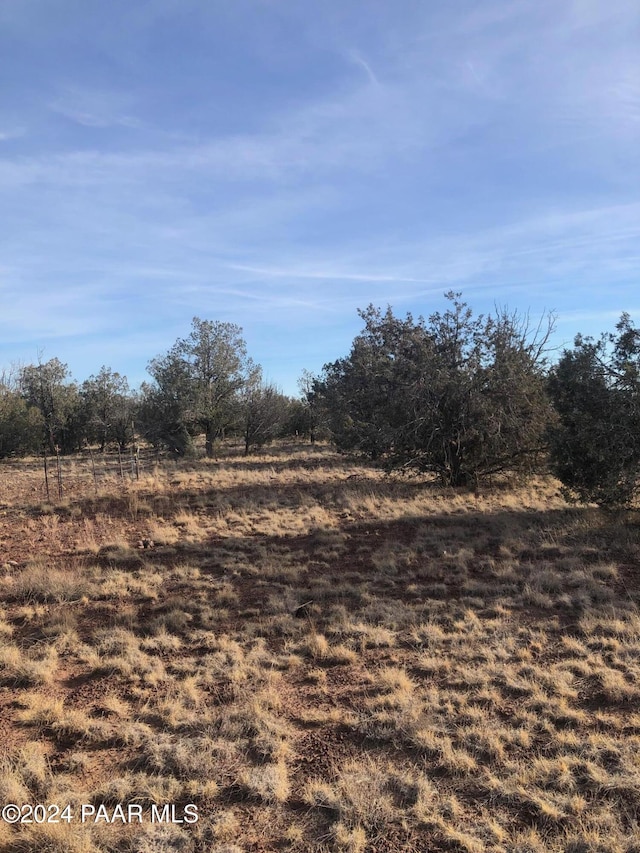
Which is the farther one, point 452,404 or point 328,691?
point 452,404

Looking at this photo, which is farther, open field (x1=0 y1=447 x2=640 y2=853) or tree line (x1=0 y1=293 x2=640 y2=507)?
tree line (x1=0 y1=293 x2=640 y2=507)

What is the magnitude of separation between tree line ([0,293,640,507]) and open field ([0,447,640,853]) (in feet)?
7.13

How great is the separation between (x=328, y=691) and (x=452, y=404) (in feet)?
39.9

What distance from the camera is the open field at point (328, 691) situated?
327 centimetres

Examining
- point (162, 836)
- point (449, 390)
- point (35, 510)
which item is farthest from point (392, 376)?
point (162, 836)

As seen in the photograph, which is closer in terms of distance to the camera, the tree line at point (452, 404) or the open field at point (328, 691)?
the open field at point (328, 691)

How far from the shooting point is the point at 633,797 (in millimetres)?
3332

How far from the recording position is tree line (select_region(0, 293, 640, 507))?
35.6ft

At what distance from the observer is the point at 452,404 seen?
51.9 ft

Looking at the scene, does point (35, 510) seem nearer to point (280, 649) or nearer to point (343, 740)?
point (280, 649)

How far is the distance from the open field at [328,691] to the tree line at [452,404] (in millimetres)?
2175

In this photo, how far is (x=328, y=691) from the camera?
196 inches

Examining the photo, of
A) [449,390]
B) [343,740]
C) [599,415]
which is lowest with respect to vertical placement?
[343,740]

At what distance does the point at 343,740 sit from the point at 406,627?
8.06 ft
